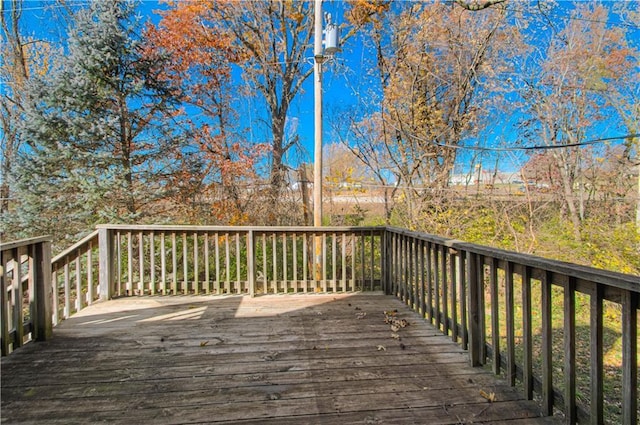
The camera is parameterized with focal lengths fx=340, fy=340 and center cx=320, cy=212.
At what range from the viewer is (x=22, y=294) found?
2545 mm

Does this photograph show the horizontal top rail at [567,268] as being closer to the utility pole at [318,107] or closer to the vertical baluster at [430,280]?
the vertical baluster at [430,280]

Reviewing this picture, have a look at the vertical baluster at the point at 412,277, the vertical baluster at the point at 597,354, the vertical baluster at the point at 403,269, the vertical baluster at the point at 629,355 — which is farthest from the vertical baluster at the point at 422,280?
the vertical baluster at the point at 629,355

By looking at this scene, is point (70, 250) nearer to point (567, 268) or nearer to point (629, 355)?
point (567, 268)

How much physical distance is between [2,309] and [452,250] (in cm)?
319

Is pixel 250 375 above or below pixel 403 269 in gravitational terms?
below

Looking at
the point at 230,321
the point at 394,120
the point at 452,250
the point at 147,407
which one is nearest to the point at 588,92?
the point at 394,120

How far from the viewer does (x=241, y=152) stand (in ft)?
→ 23.8

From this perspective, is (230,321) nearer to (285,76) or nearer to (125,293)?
(125,293)

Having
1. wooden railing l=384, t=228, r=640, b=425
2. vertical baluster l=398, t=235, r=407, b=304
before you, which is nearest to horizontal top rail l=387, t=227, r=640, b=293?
wooden railing l=384, t=228, r=640, b=425

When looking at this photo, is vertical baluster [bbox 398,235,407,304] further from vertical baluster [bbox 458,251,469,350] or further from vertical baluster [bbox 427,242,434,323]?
vertical baluster [bbox 458,251,469,350]

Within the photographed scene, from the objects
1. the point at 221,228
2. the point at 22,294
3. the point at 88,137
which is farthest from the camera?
the point at 88,137

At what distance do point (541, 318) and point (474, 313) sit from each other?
0.50 m

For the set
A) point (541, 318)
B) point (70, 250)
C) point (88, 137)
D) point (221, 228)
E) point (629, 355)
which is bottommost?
point (541, 318)

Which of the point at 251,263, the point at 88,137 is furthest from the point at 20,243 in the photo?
the point at 88,137
